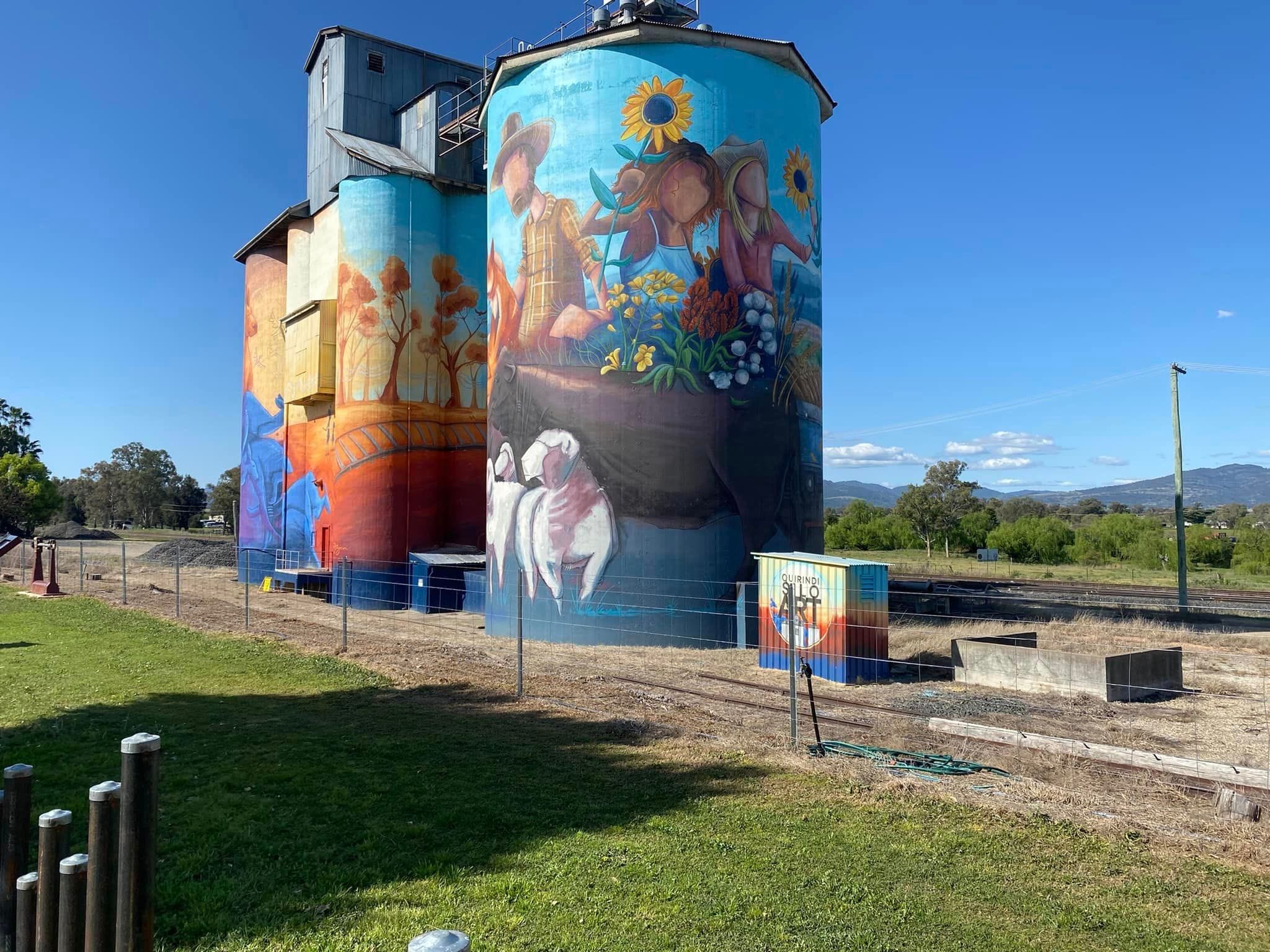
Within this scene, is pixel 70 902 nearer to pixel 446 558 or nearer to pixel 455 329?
pixel 446 558

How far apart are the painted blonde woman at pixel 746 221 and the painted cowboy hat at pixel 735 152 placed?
0.02 metres

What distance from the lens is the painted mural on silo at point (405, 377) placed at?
29766 millimetres

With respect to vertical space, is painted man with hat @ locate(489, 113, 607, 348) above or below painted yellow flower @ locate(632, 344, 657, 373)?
above

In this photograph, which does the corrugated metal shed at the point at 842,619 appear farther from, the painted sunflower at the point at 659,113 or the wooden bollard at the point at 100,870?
the wooden bollard at the point at 100,870

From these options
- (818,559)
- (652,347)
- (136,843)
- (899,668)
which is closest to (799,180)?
(652,347)

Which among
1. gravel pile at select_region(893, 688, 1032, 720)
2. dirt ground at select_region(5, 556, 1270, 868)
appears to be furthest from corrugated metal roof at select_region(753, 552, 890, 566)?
gravel pile at select_region(893, 688, 1032, 720)

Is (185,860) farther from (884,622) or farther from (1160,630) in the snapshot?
(1160,630)

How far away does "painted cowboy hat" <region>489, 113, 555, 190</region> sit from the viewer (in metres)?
22.2

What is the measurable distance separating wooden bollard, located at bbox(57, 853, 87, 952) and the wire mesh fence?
7511 millimetres

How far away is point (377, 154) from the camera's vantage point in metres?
31.3

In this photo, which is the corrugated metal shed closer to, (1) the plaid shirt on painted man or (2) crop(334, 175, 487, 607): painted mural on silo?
(1) the plaid shirt on painted man

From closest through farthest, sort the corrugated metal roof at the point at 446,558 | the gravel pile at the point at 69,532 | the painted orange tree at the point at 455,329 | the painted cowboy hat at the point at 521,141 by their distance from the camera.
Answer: the painted cowboy hat at the point at 521,141, the corrugated metal roof at the point at 446,558, the painted orange tree at the point at 455,329, the gravel pile at the point at 69,532

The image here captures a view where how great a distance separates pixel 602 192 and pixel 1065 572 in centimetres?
4730

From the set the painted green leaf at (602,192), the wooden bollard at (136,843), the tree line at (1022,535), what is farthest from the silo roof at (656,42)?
the tree line at (1022,535)
